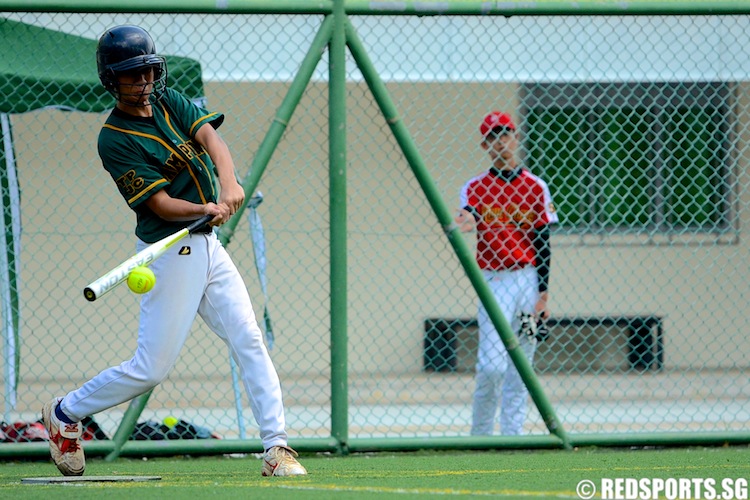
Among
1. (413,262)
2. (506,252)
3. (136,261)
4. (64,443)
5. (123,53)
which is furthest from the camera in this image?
(413,262)

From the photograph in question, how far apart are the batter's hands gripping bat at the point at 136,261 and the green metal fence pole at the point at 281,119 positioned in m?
1.22

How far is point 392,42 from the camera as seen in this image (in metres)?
6.51

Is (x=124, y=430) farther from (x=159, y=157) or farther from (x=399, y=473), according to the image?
(x=159, y=157)

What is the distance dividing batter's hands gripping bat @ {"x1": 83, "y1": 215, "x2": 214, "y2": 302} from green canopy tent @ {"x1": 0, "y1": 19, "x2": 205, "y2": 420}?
7.34 feet

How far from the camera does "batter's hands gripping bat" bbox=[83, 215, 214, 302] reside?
4082mm

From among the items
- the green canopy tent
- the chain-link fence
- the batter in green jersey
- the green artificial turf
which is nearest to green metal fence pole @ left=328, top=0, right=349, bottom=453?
the green artificial turf

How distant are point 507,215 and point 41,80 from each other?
287 cm

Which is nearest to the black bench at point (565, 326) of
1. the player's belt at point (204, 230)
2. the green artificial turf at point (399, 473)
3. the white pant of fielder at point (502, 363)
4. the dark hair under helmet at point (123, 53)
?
the white pant of fielder at point (502, 363)

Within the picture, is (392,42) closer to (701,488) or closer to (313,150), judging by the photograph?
A: (701,488)

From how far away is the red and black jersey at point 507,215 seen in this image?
6828 millimetres

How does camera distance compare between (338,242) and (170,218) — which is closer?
(170,218)

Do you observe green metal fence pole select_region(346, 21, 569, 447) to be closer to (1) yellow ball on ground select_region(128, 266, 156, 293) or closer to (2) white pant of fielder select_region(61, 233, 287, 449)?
(2) white pant of fielder select_region(61, 233, 287, 449)

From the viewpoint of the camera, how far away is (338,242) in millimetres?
6004

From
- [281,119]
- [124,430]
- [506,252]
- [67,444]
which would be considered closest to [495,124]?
[506,252]
